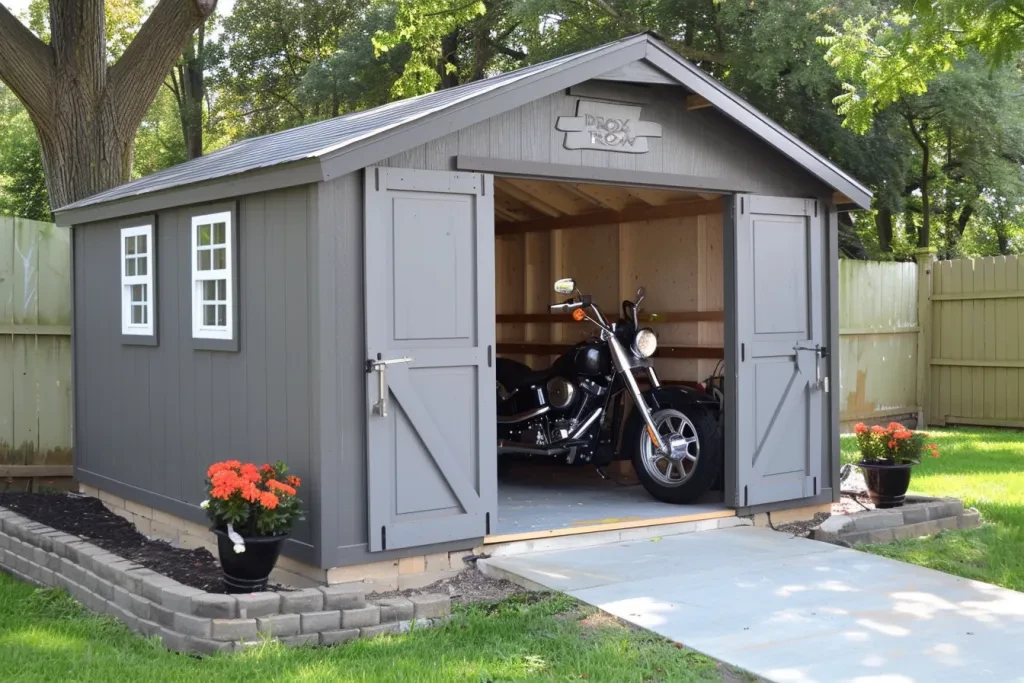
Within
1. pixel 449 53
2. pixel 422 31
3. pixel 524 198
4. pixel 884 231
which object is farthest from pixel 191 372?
pixel 884 231

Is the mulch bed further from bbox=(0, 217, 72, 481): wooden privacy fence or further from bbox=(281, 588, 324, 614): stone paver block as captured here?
bbox=(281, 588, 324, 614): stone paver block

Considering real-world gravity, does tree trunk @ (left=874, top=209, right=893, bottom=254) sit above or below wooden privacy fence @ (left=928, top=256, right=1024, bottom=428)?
above

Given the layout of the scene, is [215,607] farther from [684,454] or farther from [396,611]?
[684,454]

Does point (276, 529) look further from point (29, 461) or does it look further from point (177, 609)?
point (29, 461)

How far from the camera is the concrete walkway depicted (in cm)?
427

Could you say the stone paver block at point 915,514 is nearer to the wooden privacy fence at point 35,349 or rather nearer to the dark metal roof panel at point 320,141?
the dark metal roof panel at point 320,141

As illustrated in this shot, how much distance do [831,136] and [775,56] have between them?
2.00 m

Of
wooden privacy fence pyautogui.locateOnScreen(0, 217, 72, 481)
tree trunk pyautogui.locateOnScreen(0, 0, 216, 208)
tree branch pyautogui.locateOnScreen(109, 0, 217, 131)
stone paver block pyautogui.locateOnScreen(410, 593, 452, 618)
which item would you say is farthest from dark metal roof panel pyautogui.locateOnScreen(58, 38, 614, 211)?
tree branch pyautogui.locateOnScreen(109, 0, 217, 131)

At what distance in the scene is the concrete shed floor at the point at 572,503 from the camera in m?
6.50

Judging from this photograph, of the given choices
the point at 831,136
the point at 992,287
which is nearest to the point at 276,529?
the point at 992,287

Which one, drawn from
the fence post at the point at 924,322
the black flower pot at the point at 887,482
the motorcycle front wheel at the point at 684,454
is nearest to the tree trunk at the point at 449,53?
the fence post at the point at 924,322

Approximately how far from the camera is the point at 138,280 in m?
7.13

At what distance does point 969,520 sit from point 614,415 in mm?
2392

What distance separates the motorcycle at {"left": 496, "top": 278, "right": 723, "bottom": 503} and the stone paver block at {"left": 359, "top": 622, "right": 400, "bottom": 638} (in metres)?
2.65
